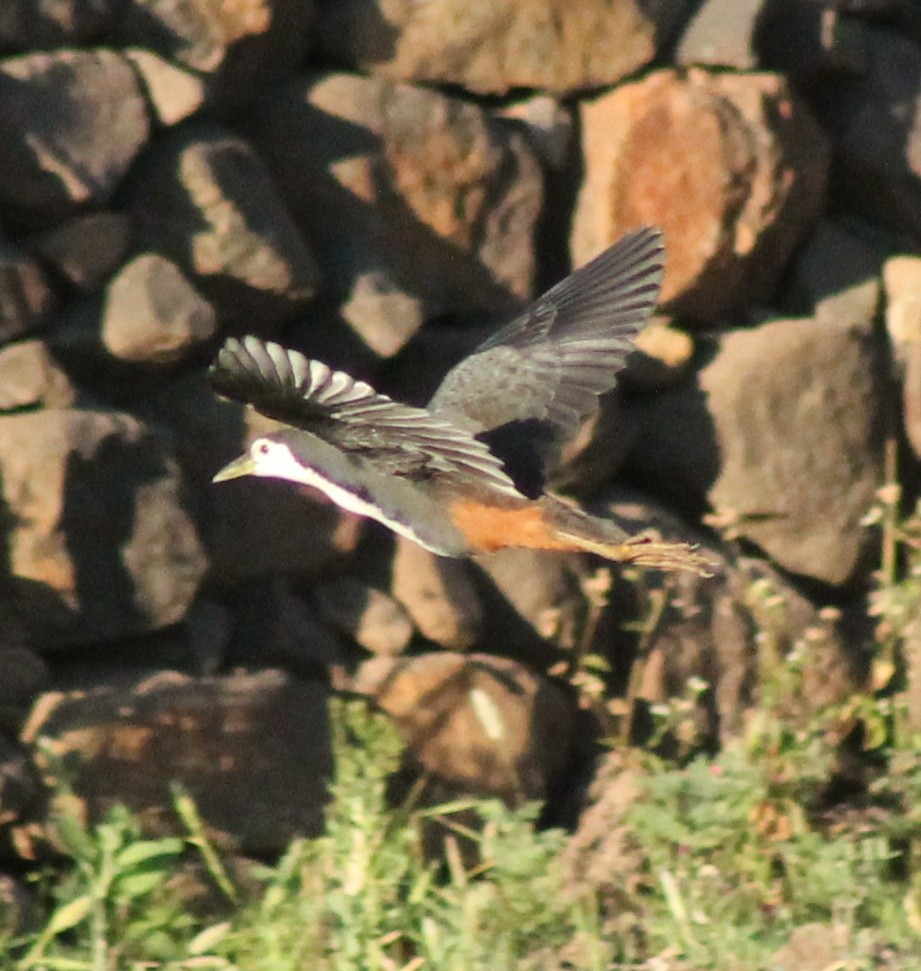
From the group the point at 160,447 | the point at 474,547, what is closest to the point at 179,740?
the point at 160,447

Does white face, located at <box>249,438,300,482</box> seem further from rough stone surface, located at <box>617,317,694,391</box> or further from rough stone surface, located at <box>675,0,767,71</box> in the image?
rough stone surface, located at <box>675,0,767,71</box>

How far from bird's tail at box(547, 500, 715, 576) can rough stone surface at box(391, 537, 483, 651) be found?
1036mm

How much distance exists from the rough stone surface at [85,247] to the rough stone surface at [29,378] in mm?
165

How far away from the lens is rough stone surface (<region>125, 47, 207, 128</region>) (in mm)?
3898

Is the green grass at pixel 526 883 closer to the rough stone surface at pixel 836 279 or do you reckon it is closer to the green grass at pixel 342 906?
the green grass at pixel 342 906

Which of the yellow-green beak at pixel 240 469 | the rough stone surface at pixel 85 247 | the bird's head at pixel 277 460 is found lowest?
the yellow-green beak at pixel 240 469

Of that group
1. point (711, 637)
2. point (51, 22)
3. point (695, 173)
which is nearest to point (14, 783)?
point (51, 22)

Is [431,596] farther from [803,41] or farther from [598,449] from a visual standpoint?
[803,41]

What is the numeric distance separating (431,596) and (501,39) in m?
1.23

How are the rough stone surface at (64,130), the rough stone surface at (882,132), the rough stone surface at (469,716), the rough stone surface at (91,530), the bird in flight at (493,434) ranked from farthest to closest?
1. the rough stone surface at (882,132)
2. the rough stone surface at (469,716)
3. the rough stone surface at (64,130)
4. the rough stone surface at (91,530)
5. the bird in flight at (493,434)

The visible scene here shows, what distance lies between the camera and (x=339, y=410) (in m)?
2.53

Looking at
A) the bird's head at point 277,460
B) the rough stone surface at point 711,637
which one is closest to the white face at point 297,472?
the bird's head at point 277,460

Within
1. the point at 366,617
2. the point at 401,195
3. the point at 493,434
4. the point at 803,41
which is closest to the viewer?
the point at 493,434

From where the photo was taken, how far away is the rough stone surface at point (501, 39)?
4277 mm
